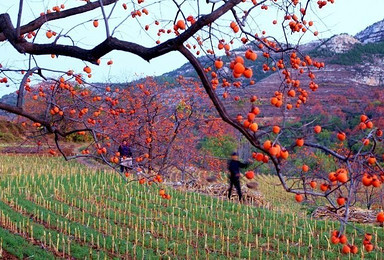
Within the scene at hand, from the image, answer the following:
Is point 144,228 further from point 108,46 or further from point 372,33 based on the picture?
point 372,33

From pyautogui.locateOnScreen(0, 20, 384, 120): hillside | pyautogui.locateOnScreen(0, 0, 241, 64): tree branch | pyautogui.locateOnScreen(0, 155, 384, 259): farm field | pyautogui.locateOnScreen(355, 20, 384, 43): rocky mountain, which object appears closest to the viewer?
pyautogui.locateOnScreen(0, 0, 241, 64): tree branch

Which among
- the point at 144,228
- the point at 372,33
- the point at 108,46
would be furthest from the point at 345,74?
the point at 108,46

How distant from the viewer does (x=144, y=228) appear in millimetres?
7465

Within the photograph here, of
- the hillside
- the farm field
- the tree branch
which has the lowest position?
the farm field

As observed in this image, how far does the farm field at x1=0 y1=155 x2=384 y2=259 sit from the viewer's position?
6270mm

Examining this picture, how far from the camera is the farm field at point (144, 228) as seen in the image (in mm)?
6270

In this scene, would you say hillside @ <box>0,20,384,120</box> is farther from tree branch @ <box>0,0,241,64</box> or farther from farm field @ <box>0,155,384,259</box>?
tree branch @ <box>0,0,241,64</box>

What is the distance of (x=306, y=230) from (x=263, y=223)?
77 cm

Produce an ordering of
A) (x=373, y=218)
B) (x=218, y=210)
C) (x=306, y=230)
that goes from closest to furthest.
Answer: (x=306, y=230) → (x=218, y=210) → (x=373, y=218)

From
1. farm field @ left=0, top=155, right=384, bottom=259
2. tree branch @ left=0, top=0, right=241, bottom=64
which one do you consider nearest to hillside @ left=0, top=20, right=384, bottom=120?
farm field @ left=0, top=155, right=384, bottom=259

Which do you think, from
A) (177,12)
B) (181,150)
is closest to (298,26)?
(177,12)

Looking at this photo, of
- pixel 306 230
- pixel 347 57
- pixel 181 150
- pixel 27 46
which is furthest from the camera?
pixel 347 57

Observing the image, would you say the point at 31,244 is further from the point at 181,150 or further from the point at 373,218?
the point at 181,150

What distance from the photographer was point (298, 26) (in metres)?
3.53
